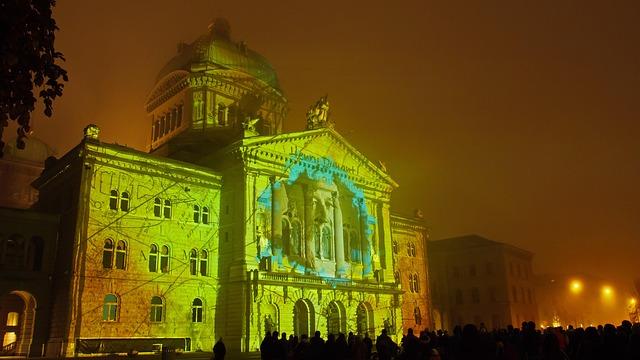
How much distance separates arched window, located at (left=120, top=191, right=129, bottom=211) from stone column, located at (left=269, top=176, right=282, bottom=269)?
34.2ft

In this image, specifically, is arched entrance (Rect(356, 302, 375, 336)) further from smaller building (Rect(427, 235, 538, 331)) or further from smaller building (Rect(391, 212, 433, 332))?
smaller building (Rect(427, 235, 538, 331))

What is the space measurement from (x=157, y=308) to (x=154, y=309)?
0.23 meters

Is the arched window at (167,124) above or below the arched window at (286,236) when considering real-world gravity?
above

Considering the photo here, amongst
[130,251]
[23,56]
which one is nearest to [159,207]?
[130,251]

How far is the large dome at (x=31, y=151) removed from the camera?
60.9 meters

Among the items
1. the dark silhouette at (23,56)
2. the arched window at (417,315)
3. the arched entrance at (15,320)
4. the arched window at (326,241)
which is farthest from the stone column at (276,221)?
the dark silhouette at (23,56)

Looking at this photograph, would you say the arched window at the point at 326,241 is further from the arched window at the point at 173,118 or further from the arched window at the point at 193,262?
the arched window at the point at 173,118

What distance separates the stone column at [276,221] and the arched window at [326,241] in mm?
5256

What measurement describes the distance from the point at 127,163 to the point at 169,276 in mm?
7890

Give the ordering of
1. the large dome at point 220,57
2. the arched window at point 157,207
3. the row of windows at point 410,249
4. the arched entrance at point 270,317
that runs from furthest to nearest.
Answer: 1. the row of windows at point 410,249
2. the large dome at point 220,57
3. the arched entrance at point 270,317
4. the arched window at point 157,207

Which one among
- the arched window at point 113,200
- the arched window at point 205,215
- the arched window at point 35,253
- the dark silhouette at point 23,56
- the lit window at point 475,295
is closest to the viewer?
the dark silhouette at point 23,56

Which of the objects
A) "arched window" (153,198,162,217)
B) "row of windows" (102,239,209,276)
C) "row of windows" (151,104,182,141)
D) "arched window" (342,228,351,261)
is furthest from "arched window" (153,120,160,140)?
"arched window" (342,228,351,261)

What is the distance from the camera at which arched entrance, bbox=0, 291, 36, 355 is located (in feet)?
111

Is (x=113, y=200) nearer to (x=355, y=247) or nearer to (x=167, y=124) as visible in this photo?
(x=167, y=124)
